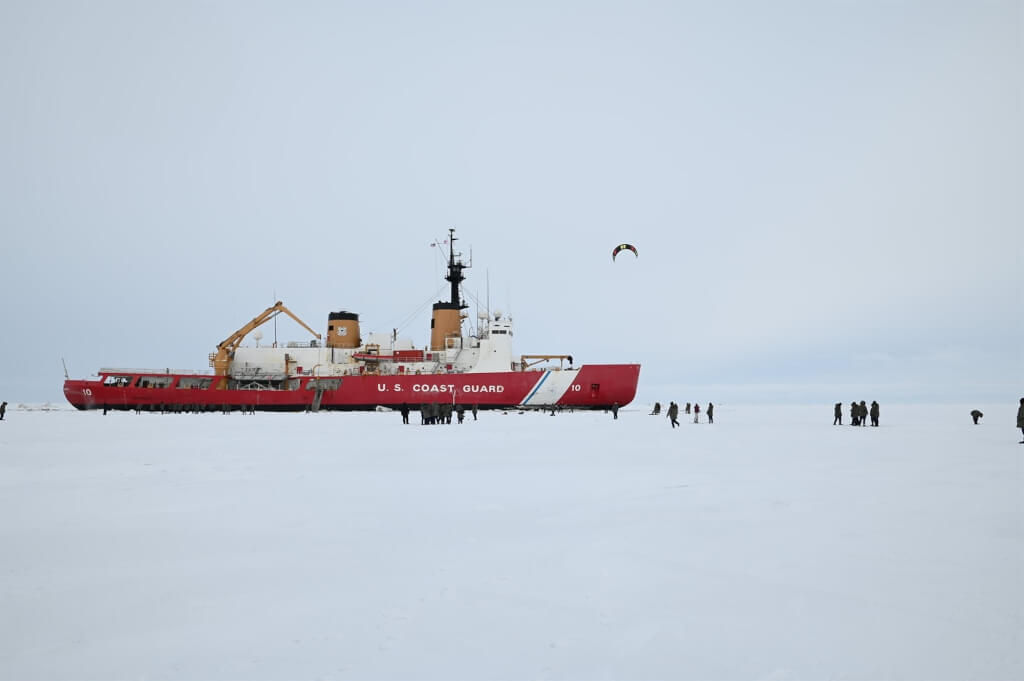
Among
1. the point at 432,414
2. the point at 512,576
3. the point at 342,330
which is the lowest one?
the point at 432,414

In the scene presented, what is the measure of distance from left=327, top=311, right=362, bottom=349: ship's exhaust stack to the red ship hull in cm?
345

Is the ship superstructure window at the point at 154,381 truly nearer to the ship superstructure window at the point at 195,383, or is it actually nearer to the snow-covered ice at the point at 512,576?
the ship superstructure window at the point at 195,383

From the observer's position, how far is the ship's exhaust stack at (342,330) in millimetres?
43125

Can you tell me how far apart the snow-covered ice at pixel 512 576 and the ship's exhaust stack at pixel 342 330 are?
33.3 m

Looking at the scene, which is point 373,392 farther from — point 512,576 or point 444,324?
point 512,576

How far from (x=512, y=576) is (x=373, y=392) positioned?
35.9m

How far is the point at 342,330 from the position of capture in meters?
43.4

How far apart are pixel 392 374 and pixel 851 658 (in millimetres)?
38075

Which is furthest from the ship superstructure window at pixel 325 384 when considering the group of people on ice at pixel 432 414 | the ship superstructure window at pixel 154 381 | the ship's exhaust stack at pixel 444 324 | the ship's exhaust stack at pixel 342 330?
the group of people on ice at pixel 432 414

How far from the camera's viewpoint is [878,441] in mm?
16578

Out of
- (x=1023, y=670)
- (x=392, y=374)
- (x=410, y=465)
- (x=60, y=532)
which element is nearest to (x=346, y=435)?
(x=410, y=465)

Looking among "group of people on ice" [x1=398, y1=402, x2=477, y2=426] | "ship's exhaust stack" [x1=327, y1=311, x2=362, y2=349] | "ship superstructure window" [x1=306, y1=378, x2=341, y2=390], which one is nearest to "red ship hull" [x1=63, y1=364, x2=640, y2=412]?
"ship superstructure window" [x1=306, y1=378, x2=341, y2=390]

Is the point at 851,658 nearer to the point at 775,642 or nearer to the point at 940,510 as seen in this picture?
the point at 775,642

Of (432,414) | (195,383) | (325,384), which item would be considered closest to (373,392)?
(325,384)
